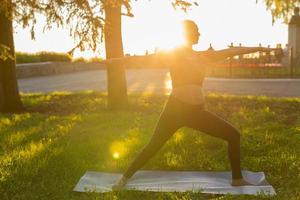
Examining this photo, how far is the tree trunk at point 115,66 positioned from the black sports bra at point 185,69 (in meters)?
6.35

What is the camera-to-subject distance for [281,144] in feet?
25.7

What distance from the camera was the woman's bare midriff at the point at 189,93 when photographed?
530cm

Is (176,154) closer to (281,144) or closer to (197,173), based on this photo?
(197,173)

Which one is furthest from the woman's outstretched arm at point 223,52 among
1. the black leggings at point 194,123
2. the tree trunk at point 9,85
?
the tree trunk at point 9,85

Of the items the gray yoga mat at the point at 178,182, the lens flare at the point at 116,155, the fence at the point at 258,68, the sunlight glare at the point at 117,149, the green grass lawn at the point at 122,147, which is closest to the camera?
the gray yoga mat at the point at 178,182

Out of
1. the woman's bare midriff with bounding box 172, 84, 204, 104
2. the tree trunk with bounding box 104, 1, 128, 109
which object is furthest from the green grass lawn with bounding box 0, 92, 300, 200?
the woman's bare midriff with bounding box 172, 84, 204, 104

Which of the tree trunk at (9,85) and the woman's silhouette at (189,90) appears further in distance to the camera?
the tree trunk at (9,85)

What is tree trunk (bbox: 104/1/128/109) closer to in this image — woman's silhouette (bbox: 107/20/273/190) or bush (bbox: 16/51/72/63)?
woman's silhouette (bbox: 107/20/273/190)

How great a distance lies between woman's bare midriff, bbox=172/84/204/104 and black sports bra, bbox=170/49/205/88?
1.7 inches

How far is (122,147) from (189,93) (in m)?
2.76

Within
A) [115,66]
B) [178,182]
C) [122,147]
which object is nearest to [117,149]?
[122,147]

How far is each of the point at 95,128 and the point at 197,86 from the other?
4.61 meters

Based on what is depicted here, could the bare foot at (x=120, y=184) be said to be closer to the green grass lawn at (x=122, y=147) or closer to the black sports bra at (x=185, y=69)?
the green grass lawn at (x=122, y=147)

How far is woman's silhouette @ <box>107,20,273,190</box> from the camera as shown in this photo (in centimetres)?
530
